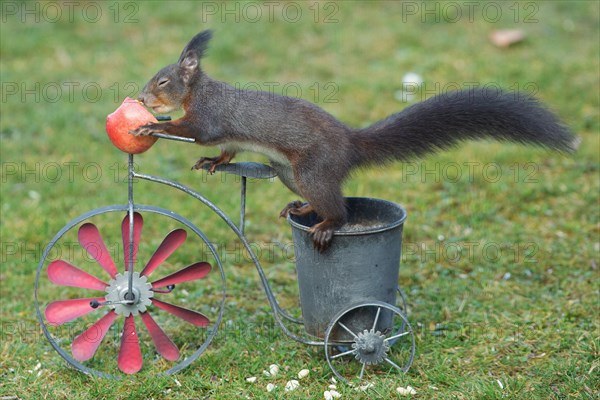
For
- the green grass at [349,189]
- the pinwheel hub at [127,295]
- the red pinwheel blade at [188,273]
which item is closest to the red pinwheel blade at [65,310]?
the pinwheel hub at [127,295]

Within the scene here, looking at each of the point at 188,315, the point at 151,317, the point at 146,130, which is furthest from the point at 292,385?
the point at 146,130

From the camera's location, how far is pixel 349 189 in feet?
17.9

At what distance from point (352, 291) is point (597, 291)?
1524 mm

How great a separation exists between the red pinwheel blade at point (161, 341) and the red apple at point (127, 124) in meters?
0.79

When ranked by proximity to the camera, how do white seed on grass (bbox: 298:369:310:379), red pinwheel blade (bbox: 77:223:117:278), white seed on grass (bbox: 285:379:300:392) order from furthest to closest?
1. red pinwheel blade (bbox: 77:223:117:278)
2. white seed on grass (bbox: 298:369:310:379)
3. white seed on grass (bbox: 285:379:300:392)

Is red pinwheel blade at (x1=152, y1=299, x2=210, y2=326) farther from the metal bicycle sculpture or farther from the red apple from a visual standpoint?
the red apple

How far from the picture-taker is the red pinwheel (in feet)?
11.2

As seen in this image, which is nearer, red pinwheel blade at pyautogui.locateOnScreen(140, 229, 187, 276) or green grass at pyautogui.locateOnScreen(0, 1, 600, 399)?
green grass at pyautogui.locateOnScreen(0, 1, 600, 399)

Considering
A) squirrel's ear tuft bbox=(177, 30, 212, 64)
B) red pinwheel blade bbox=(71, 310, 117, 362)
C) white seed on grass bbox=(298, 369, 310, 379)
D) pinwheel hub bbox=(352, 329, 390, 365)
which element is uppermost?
squirrel's ear tuft bbox=(177, 30, 212, 64)

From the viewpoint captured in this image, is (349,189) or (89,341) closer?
(89,341)

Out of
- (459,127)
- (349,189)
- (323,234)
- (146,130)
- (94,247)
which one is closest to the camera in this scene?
(146,130)

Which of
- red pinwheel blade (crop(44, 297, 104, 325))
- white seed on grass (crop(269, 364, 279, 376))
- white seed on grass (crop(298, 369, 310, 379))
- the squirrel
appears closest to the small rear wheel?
white seed on grass (crop(298, 369, 310, 379))

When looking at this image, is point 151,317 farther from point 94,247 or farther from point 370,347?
point 370,347

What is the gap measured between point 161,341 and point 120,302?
10.4 inches
